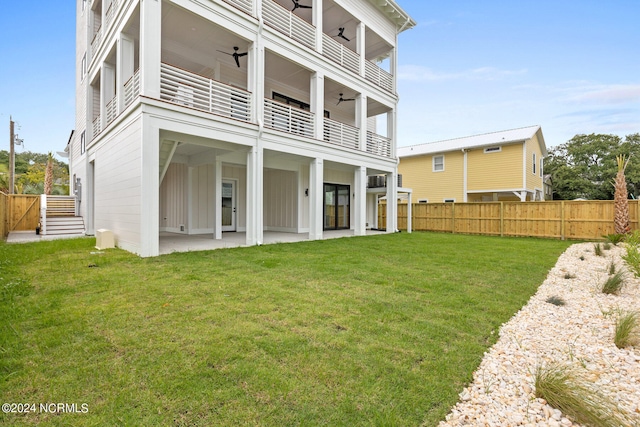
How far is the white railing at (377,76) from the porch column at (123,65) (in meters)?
8.77

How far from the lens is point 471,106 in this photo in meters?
21.1

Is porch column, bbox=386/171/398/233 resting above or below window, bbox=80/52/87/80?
below

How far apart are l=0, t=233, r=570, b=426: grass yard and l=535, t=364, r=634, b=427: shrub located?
1.78ft

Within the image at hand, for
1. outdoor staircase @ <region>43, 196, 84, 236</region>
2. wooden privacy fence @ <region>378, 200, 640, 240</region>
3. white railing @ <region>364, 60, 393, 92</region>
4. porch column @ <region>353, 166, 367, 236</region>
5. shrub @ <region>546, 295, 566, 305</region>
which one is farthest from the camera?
white railing @ <region>364, 60, 393, 92</region>

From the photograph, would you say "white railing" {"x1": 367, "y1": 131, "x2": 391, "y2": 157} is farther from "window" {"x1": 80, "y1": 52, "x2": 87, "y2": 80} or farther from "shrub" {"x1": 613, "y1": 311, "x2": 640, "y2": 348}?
"window" {"x1": 80, "y1": 52, "x2": 87, "y2": 80}

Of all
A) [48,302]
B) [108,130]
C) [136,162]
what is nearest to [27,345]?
[48,302]

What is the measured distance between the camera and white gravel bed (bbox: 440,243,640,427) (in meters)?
1.92

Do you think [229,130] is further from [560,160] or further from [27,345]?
[560,160]

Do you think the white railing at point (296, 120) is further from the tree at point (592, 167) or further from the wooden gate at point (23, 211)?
the tree at point (592, 167)

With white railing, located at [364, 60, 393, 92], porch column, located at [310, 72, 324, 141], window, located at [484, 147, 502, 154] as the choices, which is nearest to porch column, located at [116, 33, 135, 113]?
porch column, located at [310, 72, 324, 141]

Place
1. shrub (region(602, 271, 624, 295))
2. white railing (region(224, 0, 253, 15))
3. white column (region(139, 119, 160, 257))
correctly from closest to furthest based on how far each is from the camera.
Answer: shrub (region(602, 271, 624, 295)) → white column (region(139, 119, 160, 257)) → white railing (region(224, 0, 253, 15))

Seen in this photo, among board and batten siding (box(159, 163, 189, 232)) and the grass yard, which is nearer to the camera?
the grass yard

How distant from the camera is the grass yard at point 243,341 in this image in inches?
73.2

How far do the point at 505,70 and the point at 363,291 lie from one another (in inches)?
730
